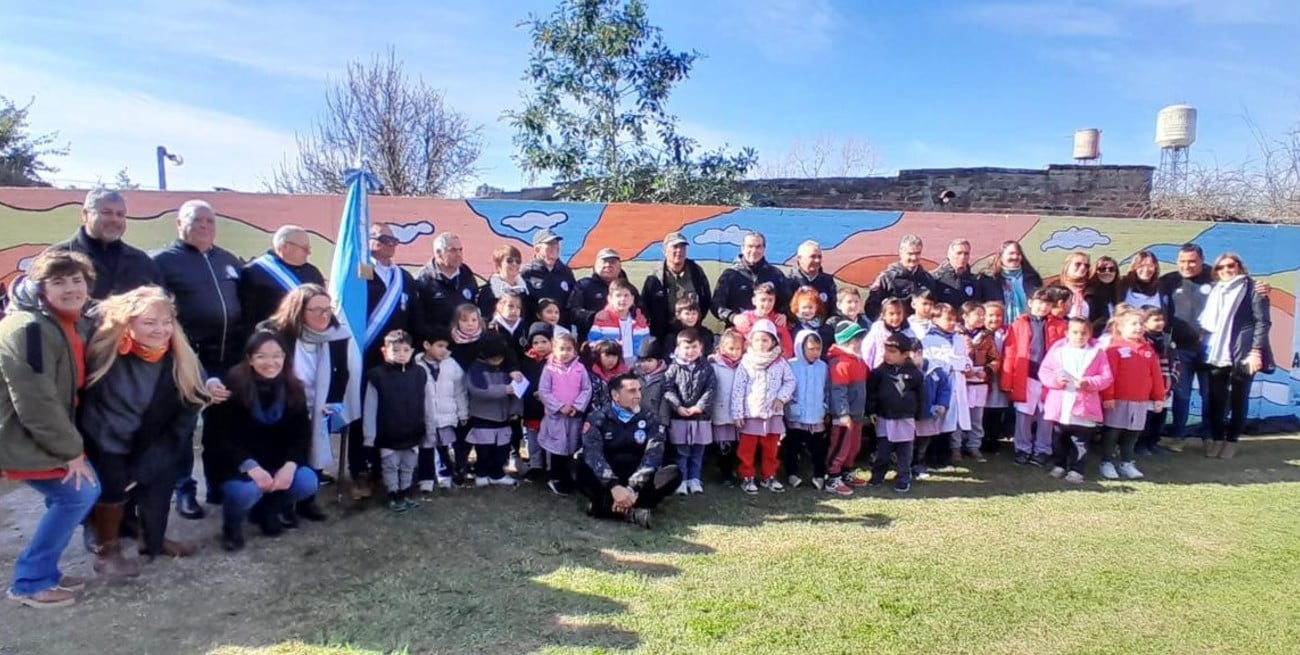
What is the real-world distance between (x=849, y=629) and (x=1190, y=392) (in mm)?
5251

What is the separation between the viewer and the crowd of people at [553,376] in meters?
3.48

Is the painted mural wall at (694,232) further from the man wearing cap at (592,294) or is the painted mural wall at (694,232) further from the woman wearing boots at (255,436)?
the woman wearing boots at (255,436)

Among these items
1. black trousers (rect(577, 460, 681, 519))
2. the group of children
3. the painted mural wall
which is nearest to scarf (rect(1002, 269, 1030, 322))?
the group of children

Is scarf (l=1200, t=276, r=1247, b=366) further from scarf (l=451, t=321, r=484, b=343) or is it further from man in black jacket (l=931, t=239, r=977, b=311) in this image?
scarf (l=451, t=321, r=484, b=343)

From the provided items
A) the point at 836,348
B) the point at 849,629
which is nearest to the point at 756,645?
the point at 849,629

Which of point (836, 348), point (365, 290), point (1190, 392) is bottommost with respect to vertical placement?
point (1190, 392)

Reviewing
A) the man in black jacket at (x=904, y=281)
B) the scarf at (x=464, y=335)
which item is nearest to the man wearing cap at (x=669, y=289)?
the scarf at (x=464, y=335)

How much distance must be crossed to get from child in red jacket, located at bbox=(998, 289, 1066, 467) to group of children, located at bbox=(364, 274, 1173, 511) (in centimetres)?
1

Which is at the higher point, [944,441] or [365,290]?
[365,290]

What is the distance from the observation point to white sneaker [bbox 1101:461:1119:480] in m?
5.76

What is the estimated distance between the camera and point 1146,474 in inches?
232

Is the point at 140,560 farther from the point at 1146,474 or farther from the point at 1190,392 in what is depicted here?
the point at 1190,392

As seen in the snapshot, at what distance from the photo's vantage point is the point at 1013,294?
250 inches

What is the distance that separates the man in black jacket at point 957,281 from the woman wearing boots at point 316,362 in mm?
4502
